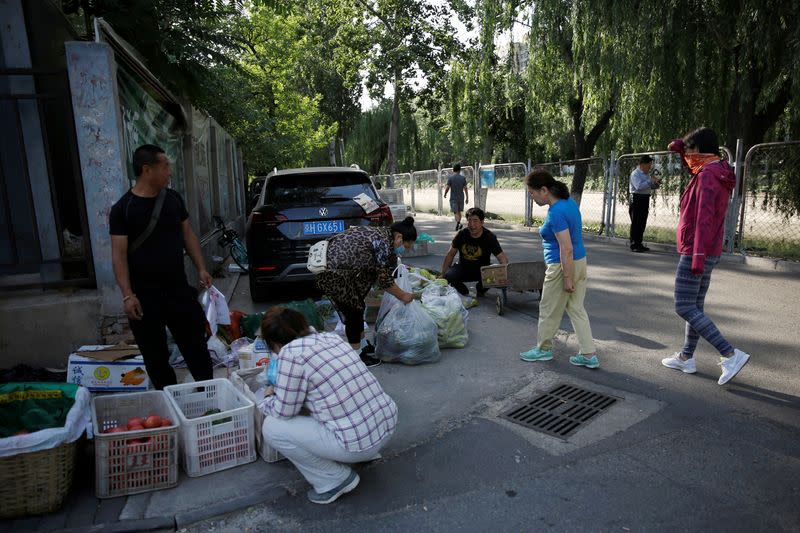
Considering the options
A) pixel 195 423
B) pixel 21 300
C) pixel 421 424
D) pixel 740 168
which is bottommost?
pixel 421 424

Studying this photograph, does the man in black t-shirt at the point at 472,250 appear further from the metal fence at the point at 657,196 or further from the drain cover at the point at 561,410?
the metal fence at the point at 657,196

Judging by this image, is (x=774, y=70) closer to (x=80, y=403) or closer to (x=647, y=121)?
(x=647, y=121)

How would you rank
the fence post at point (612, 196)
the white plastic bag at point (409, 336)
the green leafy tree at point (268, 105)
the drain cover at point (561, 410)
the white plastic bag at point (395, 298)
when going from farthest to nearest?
1. the green leafy tree at point (268, 105)
2. the fence post at point (612, 196)
3. the white plastic bag at point (395, 298)
4. the white plastic bag at point (409, 336)
5. the drain cover at point (561, 410)

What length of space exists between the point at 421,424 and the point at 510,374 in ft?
4.03

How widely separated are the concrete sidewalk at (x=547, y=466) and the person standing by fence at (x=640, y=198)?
234 inches

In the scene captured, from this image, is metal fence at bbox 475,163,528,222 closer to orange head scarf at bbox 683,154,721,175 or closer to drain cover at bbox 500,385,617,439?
orange head scarf at bbox 683,154,721,175

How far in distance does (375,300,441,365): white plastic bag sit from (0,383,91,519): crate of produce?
261 centimetres

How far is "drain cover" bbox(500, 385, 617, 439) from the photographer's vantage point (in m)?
3.92

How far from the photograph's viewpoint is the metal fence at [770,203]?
9.44 metres

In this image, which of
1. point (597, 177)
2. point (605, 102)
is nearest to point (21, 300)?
point (597, 177)

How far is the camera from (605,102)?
13867 millimetres

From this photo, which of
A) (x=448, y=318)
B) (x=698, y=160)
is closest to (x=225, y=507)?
(x=448, y=318)

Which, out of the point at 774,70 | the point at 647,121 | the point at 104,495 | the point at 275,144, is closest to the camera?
the point at 104,495

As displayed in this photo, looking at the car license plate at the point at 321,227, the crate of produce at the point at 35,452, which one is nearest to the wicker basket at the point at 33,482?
the crate of produce at the point at 35,452
